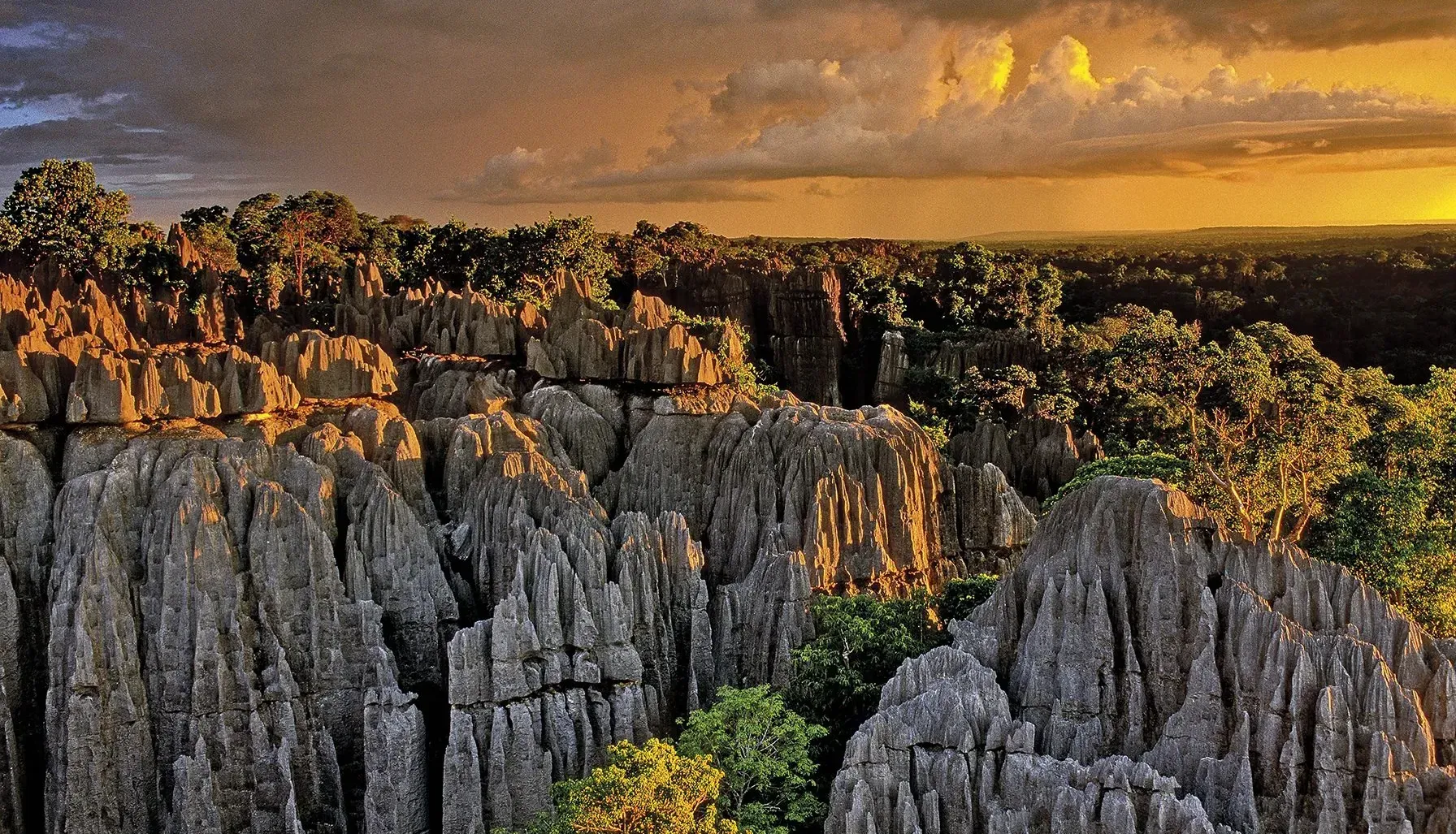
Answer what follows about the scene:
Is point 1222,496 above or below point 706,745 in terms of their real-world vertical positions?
above

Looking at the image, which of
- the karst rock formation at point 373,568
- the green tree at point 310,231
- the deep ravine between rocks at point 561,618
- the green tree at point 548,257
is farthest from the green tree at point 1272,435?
the green tree at point 310,231

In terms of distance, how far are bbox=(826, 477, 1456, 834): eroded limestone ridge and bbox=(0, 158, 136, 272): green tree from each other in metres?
56.0

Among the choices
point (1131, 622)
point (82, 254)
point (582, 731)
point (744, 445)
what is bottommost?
point (582, 731)

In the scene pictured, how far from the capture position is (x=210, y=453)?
26.2 meters

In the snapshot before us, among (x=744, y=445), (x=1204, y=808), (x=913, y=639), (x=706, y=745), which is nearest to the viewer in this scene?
(x=1204, y=808)

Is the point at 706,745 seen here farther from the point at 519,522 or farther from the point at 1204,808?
the point at 1204,808

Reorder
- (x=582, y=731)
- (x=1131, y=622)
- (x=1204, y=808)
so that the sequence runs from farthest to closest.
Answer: (x=582, y=731), (x=1131, y=622), (x=1204, y=808)

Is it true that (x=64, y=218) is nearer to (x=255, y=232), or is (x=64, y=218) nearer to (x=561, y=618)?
(x=255, y=232)

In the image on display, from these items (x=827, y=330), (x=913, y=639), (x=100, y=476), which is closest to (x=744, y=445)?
(x=913, y=639)

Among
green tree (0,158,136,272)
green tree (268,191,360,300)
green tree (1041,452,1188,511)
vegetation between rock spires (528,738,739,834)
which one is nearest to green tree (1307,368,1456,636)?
green tree (1041,452,1188,511)

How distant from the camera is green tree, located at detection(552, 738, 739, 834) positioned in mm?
18766

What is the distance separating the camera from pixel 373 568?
25.6 metres

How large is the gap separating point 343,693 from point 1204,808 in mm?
17981

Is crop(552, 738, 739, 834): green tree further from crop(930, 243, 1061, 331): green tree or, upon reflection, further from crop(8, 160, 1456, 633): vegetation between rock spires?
crop(930, 243, 1061, 331): green tree
